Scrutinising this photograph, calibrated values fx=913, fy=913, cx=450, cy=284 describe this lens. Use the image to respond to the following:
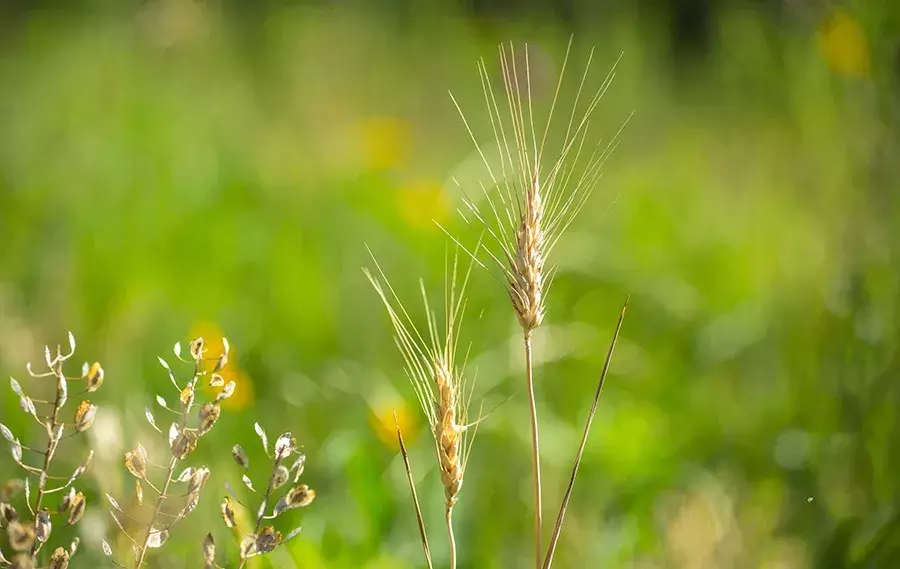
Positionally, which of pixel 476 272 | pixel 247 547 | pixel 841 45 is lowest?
pixel 476 272

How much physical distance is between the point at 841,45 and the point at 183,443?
1139 millimetres

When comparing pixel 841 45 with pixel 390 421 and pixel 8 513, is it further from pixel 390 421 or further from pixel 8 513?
pixel 8 513

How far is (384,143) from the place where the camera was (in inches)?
77.3

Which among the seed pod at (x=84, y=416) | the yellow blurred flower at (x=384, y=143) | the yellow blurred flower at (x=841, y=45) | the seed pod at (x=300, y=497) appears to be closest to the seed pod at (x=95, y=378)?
the seed pod at (x=84, y=416)

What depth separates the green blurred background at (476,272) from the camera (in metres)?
0.92

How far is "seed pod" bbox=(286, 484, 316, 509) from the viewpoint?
45 cm

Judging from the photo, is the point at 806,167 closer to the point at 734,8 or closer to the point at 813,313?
the point at 734,8

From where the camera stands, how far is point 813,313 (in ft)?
4.15

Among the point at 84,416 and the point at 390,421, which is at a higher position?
the point at 84,416

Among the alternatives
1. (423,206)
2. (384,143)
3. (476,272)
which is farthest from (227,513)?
(384,143)

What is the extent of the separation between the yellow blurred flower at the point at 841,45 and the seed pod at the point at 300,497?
0.97 metres

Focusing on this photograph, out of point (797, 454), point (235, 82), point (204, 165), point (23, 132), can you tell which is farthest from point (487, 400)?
point (235, 82)

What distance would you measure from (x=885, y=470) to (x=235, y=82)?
1984 mm

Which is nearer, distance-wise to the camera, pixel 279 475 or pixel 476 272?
pixel 279 475
